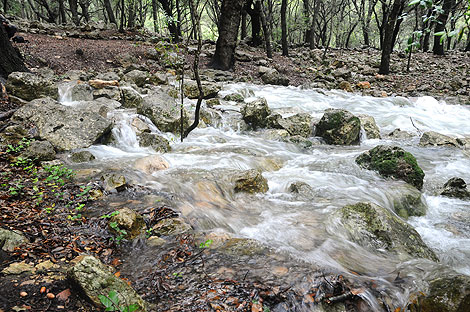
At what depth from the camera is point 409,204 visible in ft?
16.6

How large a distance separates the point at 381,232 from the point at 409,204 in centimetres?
183

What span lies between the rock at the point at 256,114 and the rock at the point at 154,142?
3.11 meters

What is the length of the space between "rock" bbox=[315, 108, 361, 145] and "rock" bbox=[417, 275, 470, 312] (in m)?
6.25

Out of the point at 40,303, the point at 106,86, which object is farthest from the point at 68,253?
the point at 106,86

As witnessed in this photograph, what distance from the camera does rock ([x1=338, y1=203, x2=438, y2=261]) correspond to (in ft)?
11.7

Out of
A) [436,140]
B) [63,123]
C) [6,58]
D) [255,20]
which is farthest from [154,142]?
[255,20]

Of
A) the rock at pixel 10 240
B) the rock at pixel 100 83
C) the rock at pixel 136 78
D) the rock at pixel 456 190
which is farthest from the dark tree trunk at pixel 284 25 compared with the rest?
the rock at pixel 10 240

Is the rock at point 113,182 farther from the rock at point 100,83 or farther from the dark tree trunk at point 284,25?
the dark tree trunk at point 284,25

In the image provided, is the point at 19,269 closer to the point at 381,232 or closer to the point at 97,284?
the point at 97,284

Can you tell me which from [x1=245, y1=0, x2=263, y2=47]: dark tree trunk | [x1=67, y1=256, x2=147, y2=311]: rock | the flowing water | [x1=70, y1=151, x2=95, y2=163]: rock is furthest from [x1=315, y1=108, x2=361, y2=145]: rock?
[x1=245, y1=0, x2=263, y2=47]: dark tree trunk

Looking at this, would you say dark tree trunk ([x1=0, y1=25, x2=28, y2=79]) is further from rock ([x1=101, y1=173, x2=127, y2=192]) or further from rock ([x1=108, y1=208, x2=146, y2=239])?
rock ([x1=108, y1=208, x2=146, y2=239])

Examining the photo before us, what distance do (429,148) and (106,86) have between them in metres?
10.1

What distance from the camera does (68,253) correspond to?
9.16 feet

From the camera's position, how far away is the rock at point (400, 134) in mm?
9238
